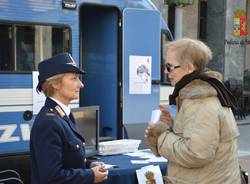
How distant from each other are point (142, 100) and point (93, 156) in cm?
237

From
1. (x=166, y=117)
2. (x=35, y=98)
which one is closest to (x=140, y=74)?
(x=35, y=98)

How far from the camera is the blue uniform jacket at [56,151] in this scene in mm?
2881

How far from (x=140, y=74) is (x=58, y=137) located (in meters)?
4.57

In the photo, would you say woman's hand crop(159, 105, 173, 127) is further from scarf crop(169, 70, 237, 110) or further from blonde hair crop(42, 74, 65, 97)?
blonde hair crop(42, 74, 65, 97)

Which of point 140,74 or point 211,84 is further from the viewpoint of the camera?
point 140,74

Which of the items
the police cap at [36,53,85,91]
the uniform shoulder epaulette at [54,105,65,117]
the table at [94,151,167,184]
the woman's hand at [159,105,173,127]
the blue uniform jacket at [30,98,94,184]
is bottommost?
the table at [94,151,167,184]

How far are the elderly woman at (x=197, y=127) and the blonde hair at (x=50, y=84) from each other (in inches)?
25.3

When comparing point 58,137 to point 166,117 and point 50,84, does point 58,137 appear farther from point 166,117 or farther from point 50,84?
point 166,117

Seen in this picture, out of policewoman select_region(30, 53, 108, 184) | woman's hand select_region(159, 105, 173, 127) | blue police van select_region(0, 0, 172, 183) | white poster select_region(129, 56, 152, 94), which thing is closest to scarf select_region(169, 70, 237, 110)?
woman's hand select_region(159, 105, 173, 127)

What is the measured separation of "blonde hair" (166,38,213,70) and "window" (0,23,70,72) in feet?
11.4

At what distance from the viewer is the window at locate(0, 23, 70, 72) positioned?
6059 millimetres

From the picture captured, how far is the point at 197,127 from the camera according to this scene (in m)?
2.83

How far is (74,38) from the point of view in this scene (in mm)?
6680

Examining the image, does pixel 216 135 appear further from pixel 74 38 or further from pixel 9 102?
pixel 74 38
